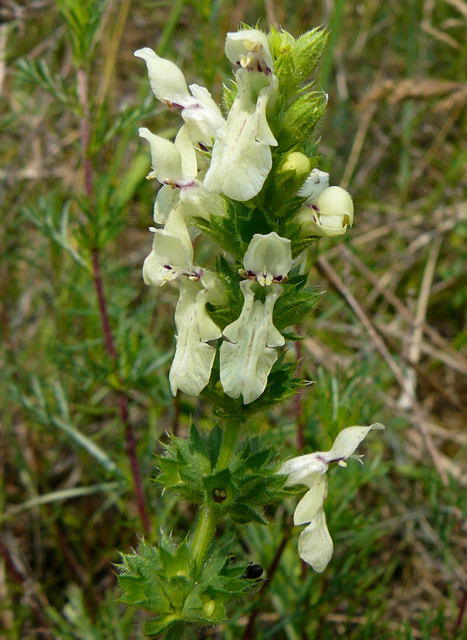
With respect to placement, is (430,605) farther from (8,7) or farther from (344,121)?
(8,7)

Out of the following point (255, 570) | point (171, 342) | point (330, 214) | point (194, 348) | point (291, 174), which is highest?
point (291, 174)

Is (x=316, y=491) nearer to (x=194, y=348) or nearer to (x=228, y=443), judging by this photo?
(x=228, y=443)

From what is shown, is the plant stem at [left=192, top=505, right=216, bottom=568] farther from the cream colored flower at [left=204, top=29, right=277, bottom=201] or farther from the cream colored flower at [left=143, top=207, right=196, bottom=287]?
the cream colored flower at [left=204, top=29, right=277, bottom=201]

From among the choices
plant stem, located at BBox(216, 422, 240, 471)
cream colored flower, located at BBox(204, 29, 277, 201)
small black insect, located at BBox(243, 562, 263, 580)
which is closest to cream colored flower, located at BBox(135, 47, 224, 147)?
cream colored flower, located at BBox(204, 29, 277, 201)

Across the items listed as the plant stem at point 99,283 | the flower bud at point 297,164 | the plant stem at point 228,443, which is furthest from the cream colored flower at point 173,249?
the plant stem at point 99,283

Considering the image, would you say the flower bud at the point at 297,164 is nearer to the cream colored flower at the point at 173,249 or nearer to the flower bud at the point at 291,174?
the flower bud at the point at 291,174

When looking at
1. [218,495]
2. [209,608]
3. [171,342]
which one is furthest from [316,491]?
[171,342]

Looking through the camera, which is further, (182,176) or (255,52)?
(182,176)
